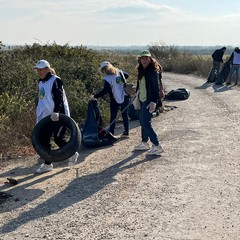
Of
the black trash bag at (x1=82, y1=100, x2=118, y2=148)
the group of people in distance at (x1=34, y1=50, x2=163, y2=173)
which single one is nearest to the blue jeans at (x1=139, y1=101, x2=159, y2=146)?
the group of people in distance at (x1=34, y1=50, x2=163, y2=173)

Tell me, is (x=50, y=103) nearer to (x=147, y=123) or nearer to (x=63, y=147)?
(x=63, y=147)

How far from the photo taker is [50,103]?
733cm

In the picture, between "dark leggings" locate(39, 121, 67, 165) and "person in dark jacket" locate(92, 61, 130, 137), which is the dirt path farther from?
"person in dark jacket" locate(92, 61, 130, 137)

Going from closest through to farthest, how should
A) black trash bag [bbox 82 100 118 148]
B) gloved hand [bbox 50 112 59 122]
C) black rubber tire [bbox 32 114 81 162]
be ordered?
gloved hand [bbox 50 112 59 122], black rubber tire [bbox 32 114 81 162], black trash bag [bbox 82 100 118 148]

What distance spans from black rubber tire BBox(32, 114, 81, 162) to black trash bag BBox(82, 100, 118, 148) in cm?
157

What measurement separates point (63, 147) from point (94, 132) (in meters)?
1.86

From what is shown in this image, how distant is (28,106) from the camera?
10.7 m

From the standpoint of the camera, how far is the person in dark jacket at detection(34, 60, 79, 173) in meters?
7.11

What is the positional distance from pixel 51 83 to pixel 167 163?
241cm

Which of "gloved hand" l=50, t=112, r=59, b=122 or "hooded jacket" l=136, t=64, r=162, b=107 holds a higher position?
"hooded jacket" l=136, t=64, r=162, b=107

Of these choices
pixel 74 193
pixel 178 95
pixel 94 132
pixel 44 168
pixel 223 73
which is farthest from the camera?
pixel 223 73

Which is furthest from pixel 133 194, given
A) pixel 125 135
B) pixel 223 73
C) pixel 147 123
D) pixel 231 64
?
pixel 223 73

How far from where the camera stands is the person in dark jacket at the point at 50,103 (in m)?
7.11

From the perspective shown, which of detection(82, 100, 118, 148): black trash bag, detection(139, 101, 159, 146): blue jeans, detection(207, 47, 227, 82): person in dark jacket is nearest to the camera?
detection(139, 101, 159, 146): blue jeans
